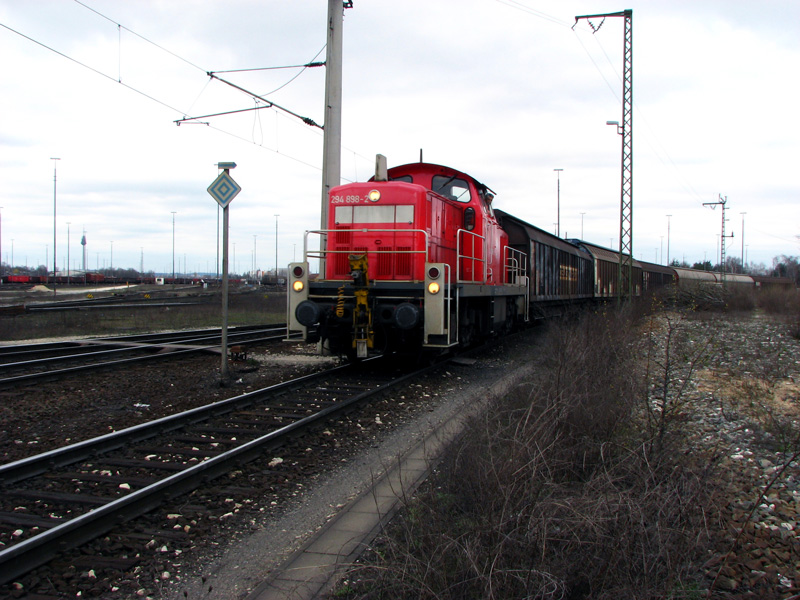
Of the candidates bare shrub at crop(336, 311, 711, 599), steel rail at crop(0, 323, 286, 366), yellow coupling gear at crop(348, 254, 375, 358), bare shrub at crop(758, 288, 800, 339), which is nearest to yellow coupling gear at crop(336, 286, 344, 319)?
yellow coupling gear at crop(348, 254, 375, 358)

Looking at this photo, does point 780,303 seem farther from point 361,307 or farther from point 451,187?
point 361,307

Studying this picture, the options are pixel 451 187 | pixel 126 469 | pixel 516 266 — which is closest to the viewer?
pixel 126 469

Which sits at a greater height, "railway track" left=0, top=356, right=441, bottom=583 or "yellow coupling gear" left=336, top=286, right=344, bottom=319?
"yellow coupling gear" left=336, top=286, right=344, bottom=319

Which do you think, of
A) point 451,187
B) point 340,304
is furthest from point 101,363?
point 451,187

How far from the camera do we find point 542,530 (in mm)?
2570

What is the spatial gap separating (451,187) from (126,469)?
7.58 metres

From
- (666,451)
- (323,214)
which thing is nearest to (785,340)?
(323,214)

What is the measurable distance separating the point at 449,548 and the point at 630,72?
1718 cm

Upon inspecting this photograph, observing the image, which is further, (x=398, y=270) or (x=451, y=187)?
(x=451, y=187)

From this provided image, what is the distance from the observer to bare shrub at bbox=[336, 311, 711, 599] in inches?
93.1

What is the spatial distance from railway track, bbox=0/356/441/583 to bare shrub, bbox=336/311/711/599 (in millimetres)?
1720

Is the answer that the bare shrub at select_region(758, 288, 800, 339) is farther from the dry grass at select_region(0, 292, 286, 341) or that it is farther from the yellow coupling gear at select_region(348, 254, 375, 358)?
the dry grass at select_region(0, 292, 286, 341)

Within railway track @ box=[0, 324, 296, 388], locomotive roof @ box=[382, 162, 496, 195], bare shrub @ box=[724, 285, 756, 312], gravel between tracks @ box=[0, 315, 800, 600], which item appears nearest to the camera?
gravel between tracks @ box=[0, 315, 800, 600]

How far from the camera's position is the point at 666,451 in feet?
12.3
